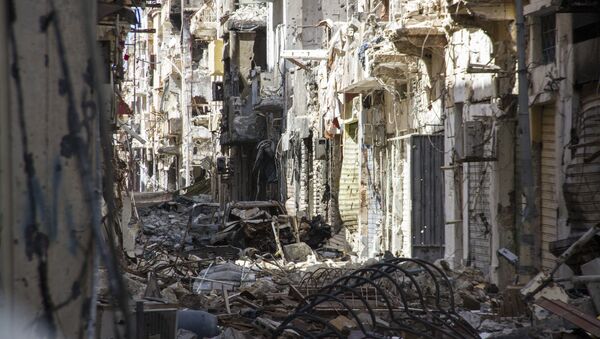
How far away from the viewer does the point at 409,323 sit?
1242 centimetres

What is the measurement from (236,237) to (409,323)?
2114cm

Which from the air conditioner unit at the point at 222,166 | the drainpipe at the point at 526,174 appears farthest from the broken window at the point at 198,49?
the drainpipe at the point at 526,174

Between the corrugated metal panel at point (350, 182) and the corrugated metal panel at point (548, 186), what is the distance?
51.1ft

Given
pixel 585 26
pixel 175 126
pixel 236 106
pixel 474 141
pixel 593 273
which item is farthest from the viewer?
pixel 175 126

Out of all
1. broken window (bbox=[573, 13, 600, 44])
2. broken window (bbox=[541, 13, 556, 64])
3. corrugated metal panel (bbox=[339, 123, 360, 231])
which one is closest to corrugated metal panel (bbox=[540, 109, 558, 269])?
broken window (bbox=[541, 13, 556, 64])

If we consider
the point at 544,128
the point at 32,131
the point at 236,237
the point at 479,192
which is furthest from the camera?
the point at 236,237

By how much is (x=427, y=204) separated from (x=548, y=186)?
297 inches

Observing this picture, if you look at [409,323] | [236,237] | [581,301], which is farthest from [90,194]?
[236,237]

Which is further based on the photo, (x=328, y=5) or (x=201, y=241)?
(x=328, y=5)

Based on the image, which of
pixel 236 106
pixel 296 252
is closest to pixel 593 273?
pixel 296 252

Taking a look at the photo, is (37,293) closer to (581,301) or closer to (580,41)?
(581,301)

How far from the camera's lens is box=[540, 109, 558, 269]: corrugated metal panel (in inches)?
784

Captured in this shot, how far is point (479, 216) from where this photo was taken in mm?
23672

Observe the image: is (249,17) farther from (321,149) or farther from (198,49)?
(198,49)
